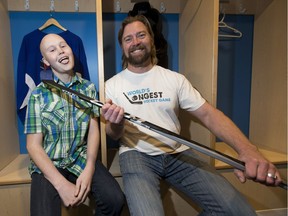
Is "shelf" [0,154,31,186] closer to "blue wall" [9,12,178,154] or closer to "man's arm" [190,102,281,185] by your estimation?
"blue wall" [9,12,178,154]

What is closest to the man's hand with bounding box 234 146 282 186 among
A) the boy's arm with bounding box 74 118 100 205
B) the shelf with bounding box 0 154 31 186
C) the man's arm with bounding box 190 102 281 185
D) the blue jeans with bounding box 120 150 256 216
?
the man's arm with bounding box 190 102 281 185

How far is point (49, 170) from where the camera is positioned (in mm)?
1073

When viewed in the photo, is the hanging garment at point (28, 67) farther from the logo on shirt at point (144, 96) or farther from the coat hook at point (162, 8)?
the coat hook at point (162, 8)

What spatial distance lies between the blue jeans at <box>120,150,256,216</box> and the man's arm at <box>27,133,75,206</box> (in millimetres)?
242

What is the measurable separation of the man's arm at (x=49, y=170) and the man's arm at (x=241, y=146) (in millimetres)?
704

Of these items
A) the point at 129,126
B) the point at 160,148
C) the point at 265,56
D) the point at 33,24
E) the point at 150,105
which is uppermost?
the point at 33,24

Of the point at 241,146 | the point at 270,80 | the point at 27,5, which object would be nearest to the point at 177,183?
the point at 241,146

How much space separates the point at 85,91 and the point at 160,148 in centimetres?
48

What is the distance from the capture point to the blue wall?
66.5 inches

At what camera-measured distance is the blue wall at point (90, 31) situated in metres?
1.69

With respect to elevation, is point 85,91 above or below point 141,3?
below

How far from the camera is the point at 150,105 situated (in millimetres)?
1262

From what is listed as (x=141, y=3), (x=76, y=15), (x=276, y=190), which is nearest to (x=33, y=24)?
(x=76, y=15)

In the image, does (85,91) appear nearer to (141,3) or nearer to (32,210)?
(32,210)
